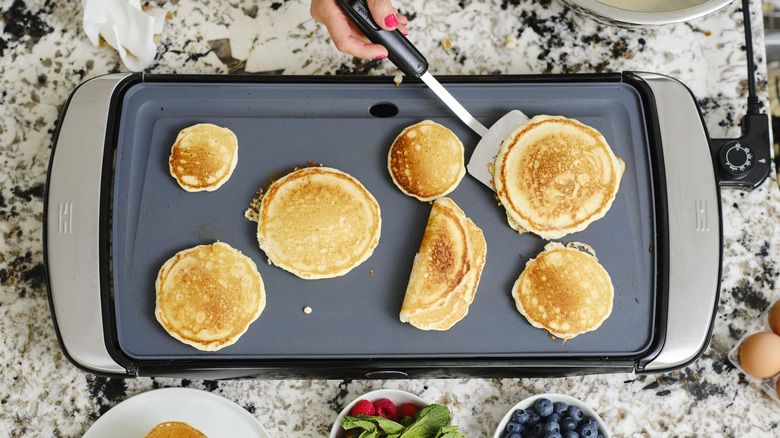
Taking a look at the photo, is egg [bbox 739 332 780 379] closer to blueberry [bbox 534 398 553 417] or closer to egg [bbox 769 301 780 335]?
egg [bbox 769 301 780 335]

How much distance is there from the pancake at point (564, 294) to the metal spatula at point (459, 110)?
0.66 feet

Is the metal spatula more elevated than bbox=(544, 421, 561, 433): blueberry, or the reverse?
the metal spatula

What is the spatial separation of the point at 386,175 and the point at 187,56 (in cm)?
58

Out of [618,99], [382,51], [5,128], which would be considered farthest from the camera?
[5,128]


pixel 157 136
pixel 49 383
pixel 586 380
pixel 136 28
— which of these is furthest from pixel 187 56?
pixel 586 380

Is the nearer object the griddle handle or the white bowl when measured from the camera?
the griddle handle

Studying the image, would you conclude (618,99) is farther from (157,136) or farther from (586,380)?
(157,136)

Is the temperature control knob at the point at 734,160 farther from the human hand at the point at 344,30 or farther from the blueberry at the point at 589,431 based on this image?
the human hand at the point at 344,30

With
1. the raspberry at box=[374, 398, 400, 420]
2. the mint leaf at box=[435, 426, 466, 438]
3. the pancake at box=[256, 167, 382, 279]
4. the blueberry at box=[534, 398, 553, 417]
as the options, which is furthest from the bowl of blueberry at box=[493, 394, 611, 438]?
the pancake at box=[256, 167, 382, 279]

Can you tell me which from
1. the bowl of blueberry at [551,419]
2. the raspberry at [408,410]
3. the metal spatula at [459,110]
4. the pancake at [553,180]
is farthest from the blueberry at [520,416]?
the metal spatula at [459,110]

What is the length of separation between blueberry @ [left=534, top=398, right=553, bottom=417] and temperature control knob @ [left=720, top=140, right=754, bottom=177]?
0.62 meters

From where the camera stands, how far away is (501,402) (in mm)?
1218

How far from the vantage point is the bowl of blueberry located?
1098 mm

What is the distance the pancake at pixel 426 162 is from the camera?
1.08 m
